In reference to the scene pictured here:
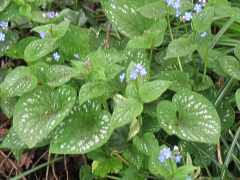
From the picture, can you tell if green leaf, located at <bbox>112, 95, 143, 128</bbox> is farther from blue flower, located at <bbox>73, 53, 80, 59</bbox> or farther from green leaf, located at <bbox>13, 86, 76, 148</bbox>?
blue flower, located at <bbox>73, 53, 80, 59</bbox>

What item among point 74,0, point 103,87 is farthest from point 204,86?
point 74,0

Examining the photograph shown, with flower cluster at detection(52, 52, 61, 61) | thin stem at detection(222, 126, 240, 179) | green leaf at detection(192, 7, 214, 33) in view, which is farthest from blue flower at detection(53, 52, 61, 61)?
thin stem at detection(222, 126, 240, 179)

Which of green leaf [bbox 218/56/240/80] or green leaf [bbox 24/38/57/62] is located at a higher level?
green leaf [bbox 24/38/57/62]

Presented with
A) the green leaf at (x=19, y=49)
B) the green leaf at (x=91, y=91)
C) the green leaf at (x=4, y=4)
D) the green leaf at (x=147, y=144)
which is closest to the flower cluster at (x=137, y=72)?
the green leaf at (x=91, y=91)

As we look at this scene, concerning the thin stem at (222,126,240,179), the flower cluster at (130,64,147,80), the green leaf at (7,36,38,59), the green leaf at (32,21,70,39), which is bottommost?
the thin stem at (222,126,240,179)

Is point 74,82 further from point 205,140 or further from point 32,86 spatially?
point 205,140

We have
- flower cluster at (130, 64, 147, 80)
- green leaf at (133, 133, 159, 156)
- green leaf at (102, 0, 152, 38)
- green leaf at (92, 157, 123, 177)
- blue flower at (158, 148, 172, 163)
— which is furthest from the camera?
green leaf at (102, 0, 152, 38)
